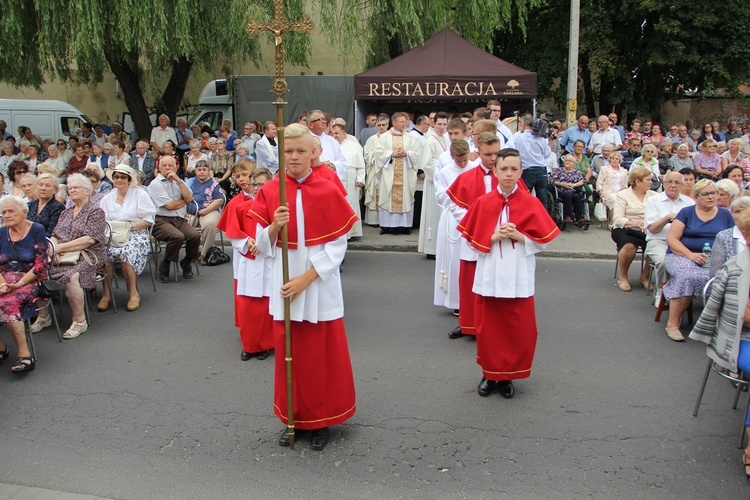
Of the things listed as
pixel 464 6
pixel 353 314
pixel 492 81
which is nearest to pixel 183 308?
pixel 353 314

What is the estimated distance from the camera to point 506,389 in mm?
5355

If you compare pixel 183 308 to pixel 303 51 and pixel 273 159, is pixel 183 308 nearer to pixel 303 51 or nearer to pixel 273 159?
pixel 273 159

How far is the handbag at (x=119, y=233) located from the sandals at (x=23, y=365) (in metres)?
2.04

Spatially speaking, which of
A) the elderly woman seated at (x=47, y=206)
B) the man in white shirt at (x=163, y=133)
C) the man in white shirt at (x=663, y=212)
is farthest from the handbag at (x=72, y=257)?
the man in white shirt at (x=163, y=133)

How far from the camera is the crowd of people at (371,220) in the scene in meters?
4.47

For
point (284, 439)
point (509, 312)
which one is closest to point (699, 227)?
point (509, 312)

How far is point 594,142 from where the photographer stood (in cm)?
1482

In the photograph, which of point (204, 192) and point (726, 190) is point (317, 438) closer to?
point (726, 190)

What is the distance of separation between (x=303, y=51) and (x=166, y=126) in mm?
3433

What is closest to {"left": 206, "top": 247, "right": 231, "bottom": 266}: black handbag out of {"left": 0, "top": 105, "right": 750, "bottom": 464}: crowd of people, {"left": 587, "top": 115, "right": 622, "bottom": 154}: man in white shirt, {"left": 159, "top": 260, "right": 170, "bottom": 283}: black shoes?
{"left": 0, "top": 105, "right": 750, "bottom": 464}: crowd of people

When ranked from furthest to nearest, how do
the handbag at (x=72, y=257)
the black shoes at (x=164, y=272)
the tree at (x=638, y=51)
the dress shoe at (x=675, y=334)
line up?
the tree at (x=638, y=51) → the black shoes at (x=164, y=272) → the handbag at (x=72, y=257) → the dress shoe at (x=675, y=334)

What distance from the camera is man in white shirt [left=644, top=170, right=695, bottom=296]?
25.0ft

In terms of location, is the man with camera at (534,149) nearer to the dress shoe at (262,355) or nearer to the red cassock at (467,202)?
the red cassock at (467,202)

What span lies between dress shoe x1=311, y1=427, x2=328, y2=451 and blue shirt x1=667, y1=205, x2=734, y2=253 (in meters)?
4.26
